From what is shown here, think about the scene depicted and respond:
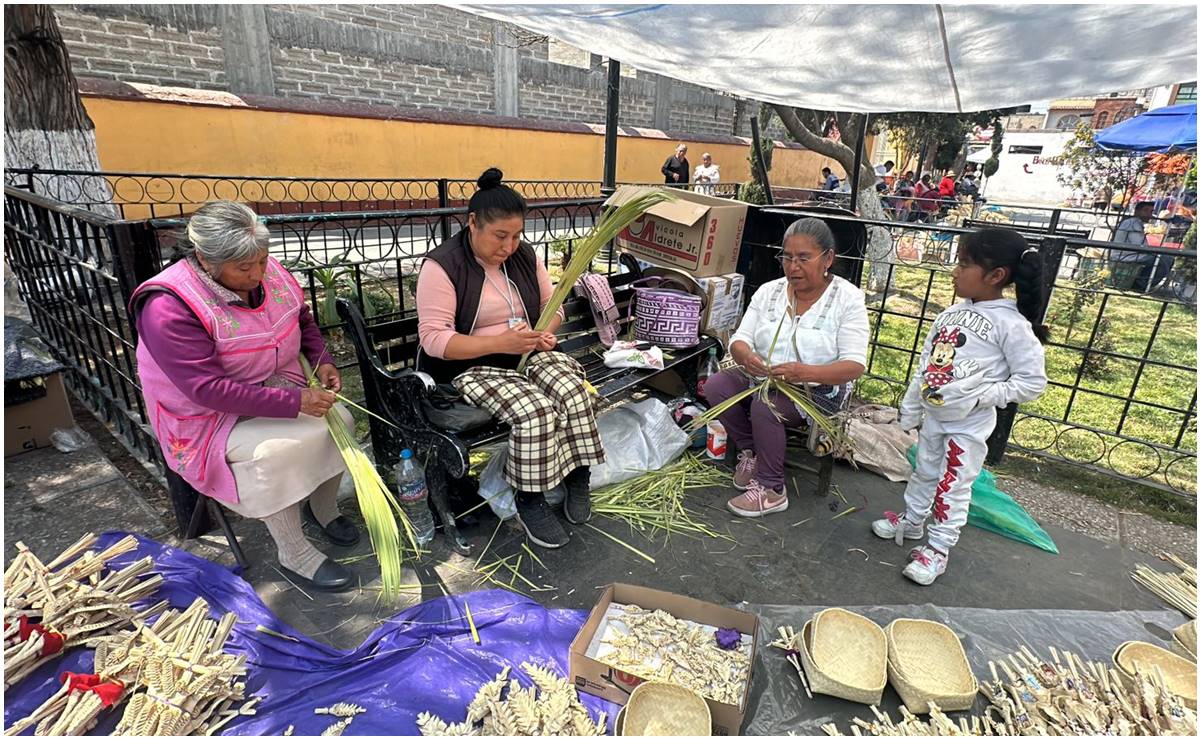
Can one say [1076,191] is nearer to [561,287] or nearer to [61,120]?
[561,287]

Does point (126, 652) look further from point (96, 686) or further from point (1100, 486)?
point (1100, 486)

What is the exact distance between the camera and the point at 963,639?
2.38 meters

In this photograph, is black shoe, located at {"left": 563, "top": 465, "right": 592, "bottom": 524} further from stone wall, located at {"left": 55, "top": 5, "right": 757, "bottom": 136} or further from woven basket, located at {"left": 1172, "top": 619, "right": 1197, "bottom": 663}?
stone wall, located at {"left": 55, "top": 5, "right": 757, "bottom": 136}

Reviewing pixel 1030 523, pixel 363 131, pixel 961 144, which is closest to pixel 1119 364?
pixel 1030 523

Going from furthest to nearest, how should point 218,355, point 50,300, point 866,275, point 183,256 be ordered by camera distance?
point 866,275, point 50,300, point 183,256, point 218,355

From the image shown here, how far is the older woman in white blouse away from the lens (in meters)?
3.00

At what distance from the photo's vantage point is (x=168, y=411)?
89.7 inches

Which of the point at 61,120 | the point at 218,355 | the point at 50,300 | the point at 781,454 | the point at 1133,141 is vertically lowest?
the point at 781,454

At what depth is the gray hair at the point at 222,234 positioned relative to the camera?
2.07m

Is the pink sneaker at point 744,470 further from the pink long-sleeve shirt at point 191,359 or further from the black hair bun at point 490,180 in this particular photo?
the pink long-sleeve shirt at point 191,359

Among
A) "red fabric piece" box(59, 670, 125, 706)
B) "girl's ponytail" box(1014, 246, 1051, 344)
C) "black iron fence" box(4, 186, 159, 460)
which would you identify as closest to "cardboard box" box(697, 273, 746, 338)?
"girl's ponytail" box(1014, 246, 1051, 344)

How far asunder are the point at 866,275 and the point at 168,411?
7811mm

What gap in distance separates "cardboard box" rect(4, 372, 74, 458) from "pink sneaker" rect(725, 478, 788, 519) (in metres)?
3.85

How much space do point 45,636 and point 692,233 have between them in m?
3.83
